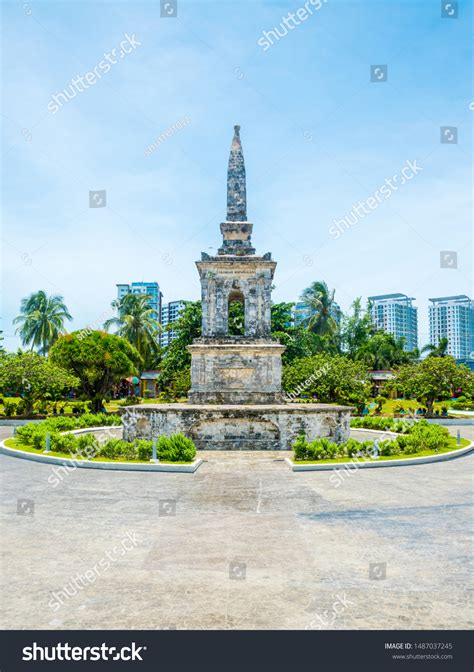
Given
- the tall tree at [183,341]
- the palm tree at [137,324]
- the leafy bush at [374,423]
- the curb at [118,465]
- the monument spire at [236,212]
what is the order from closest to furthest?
the curb at [118,465]
the monument spire at [236,212]
the leafy bush at [374,423]
the tall tree at [183,341]
the palm tree at [137,324]

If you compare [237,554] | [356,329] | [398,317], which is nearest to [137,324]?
[356,329]

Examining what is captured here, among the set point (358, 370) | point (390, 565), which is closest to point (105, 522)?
point (390, 565)

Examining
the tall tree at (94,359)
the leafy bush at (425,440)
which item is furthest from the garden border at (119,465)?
the tall tree at (94,359)

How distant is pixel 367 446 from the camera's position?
757 inches

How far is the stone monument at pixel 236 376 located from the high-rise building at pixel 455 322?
107 meters

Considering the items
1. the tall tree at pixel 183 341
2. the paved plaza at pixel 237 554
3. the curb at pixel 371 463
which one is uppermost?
the tall tree at pixel 183 341

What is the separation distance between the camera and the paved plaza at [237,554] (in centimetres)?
656

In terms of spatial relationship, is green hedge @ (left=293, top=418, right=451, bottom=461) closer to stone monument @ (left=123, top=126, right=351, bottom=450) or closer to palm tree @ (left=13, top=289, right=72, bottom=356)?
stone monument @ (left=123, top=126, right=351, bottom=450)

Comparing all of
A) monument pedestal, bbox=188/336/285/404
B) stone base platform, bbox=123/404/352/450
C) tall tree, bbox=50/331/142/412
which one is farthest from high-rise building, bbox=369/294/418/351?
stone base platform, bbox=123/404/352/450

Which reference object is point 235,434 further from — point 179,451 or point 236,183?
point 236,183

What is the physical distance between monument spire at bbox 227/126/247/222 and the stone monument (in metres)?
0.05

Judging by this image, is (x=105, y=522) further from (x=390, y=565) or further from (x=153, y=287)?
(x=153, y=287)

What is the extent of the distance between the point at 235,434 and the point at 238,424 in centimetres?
42

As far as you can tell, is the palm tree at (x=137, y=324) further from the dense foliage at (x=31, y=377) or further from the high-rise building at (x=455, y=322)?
the high-rise building at (x=455, y=322)
